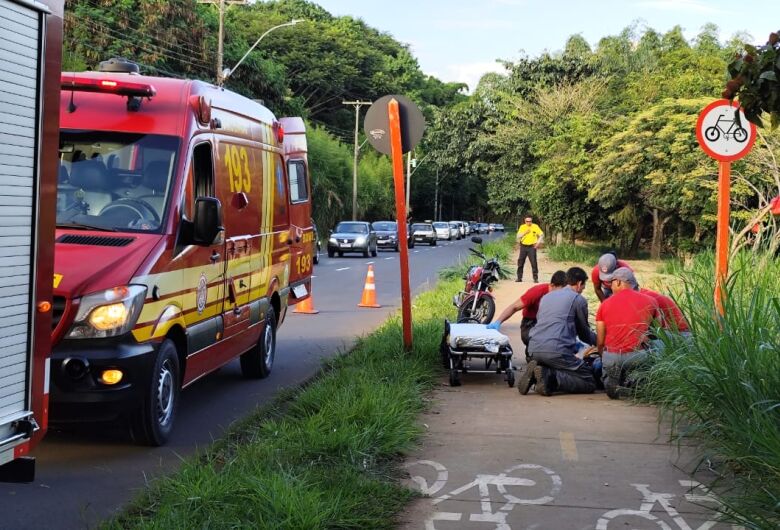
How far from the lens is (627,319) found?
928 cm

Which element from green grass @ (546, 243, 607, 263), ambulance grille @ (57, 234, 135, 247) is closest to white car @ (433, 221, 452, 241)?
green grass @ (546, 243, 607, 263)

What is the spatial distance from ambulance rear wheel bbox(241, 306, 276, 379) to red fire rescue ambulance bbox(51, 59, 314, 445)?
1.34 ft

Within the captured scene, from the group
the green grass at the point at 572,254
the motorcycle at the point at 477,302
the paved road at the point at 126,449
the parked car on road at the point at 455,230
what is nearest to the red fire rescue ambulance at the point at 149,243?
the paved road at the point at 126,449

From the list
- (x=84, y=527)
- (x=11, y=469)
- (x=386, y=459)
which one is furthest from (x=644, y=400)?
(x=11, y=469)

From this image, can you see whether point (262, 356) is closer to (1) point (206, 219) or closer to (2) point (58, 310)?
(1) point (206, 219)

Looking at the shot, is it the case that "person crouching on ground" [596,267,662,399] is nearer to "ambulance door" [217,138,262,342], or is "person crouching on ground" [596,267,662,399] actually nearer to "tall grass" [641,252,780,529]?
"tall grass" [641,252,780,529]

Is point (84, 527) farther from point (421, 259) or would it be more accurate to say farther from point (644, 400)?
point (421, 259)

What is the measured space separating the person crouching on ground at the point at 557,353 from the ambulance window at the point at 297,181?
12.3 feet

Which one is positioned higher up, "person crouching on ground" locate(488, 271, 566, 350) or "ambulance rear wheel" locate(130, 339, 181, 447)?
"person crouching on ground" locate(488, 271, 566, 350)

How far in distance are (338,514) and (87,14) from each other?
33310 millimetres

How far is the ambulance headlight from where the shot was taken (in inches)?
259

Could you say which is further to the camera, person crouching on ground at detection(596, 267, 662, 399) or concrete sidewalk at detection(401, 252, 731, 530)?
person crouching on ground at detection(596, 267, 662, 399)

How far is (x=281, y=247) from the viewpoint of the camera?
11078 mm

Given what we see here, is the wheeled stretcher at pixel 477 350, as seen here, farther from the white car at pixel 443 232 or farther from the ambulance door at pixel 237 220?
the white car at pixel 443 232
